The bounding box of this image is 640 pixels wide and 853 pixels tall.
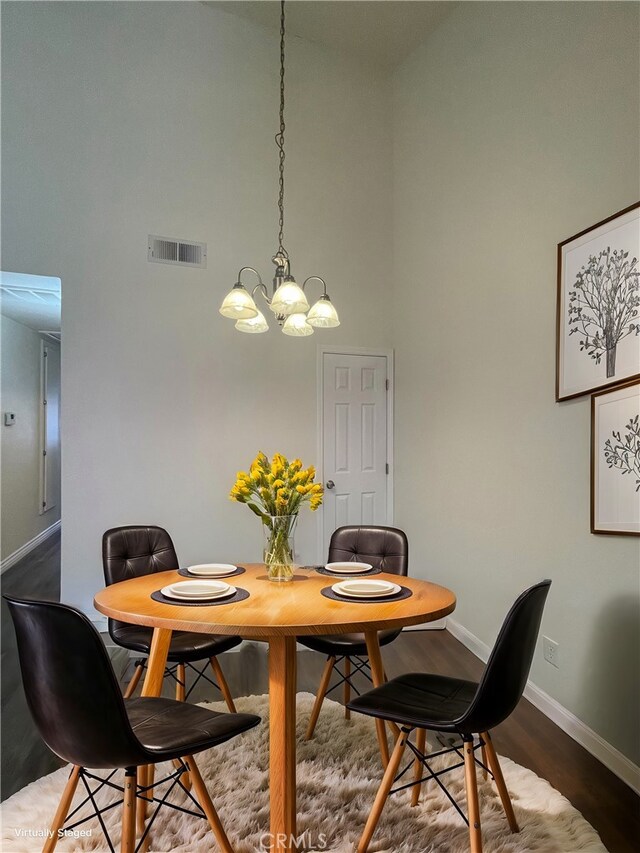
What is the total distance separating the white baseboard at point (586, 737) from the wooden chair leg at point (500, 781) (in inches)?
23.3

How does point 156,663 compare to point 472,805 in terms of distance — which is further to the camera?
point 156,663

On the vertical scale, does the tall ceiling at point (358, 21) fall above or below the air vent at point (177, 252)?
above

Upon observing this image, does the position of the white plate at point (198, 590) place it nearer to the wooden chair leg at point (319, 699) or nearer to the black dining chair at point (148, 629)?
the black dining chair at point (148, 629)

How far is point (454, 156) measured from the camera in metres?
3.76

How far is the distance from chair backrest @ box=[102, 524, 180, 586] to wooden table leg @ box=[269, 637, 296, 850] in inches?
47.7

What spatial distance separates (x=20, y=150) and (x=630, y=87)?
3.75 metres

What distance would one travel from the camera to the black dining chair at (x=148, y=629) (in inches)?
89.9

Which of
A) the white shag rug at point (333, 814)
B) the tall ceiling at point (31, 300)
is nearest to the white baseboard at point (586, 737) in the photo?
the white shag rug at point (333, 814)

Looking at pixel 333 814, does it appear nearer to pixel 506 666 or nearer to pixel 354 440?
pixel 506 666

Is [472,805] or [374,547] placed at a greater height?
[374,547]

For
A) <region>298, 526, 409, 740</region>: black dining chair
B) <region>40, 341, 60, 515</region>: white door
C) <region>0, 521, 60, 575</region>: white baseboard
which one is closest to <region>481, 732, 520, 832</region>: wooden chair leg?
<region>298, 526, 409, 740</region>: black dining chair

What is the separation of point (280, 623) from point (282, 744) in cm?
41

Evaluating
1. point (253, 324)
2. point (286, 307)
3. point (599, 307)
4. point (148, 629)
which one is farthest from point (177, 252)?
point (599, 307)

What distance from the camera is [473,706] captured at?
151 cm
